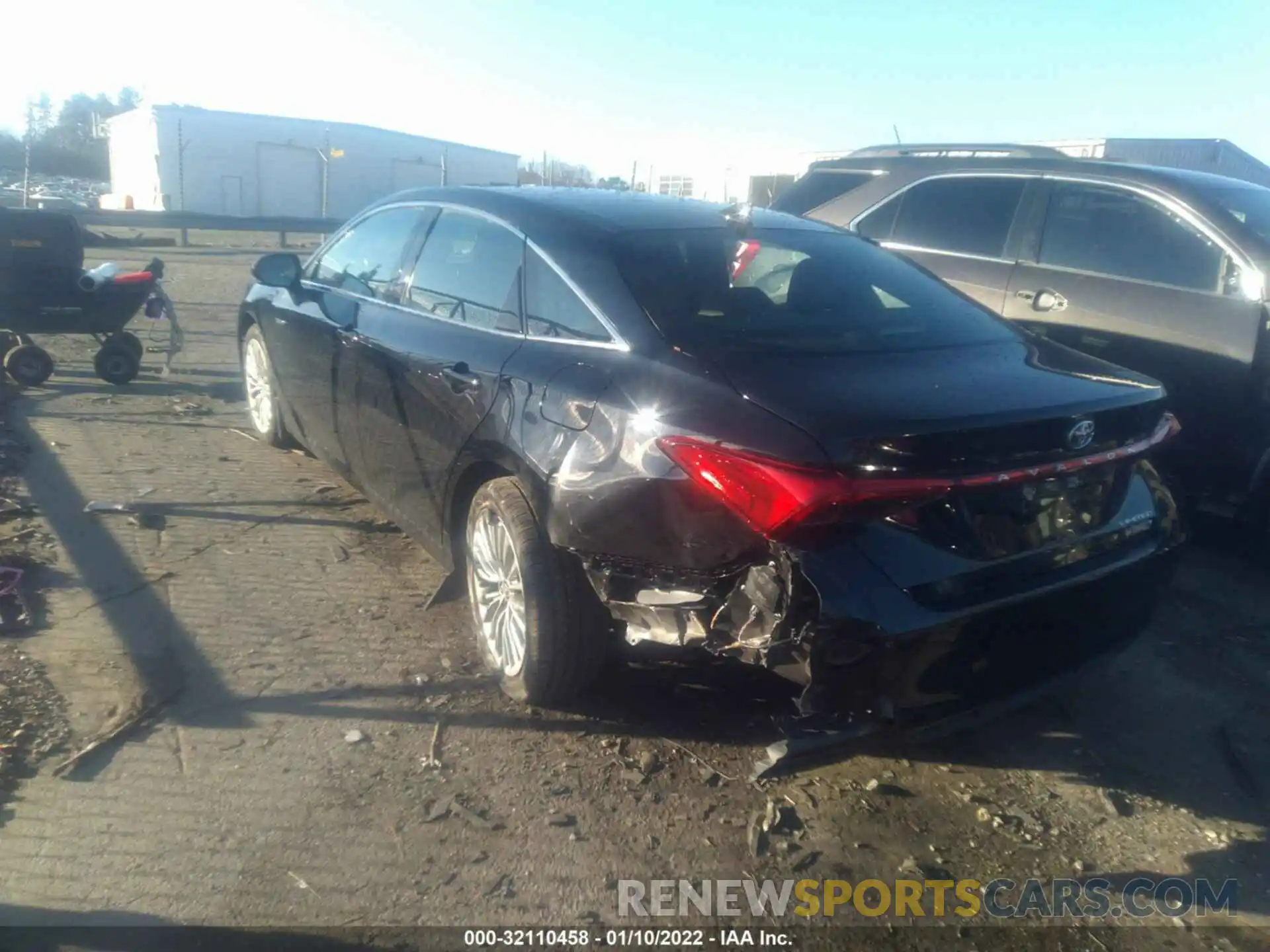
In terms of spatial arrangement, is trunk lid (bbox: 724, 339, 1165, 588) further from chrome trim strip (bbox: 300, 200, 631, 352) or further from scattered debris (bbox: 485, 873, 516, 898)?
scattered debris (bbox: 485, 873, 516, 898)

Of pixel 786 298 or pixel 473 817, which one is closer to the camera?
pixel 473 817

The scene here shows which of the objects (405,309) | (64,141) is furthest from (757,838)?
(64,141)

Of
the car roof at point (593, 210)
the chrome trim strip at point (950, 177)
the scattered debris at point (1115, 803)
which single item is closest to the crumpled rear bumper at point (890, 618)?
the scattered debris at point (1115, 803)

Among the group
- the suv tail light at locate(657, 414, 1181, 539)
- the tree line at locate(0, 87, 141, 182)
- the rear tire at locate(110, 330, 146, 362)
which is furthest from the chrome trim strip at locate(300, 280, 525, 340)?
the tree line at locate(0, 87, 141, 182)

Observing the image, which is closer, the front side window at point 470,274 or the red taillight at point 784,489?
the red taillight at point 784,489

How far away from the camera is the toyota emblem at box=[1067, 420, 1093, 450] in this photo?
2840 mm

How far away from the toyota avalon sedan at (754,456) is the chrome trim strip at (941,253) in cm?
214

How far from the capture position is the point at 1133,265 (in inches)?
212

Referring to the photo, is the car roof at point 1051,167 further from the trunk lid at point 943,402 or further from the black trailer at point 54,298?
the black trailer at point 54,298

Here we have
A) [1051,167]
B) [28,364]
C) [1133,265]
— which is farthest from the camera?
[28,364]

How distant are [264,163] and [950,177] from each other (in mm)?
38658

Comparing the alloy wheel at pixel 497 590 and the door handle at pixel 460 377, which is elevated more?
the door handle at pixel 460 377

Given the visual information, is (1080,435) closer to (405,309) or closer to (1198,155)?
(405,309)

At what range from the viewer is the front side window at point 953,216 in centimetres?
607
